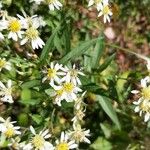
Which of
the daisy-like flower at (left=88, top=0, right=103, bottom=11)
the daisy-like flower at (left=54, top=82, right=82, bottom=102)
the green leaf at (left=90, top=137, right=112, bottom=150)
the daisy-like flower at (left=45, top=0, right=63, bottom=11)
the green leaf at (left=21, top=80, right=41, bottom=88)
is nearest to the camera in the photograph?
the green leaf at (left=21, top=80, right=41, bottom=88)

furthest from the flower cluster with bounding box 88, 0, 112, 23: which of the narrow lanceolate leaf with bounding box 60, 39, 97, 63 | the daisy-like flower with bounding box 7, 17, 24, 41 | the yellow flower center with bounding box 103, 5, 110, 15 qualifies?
the daisy-like flower with bounding box 7, 17, 24, 41

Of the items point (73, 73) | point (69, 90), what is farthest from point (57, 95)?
point (73, 73)

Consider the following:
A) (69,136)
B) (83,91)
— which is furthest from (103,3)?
(69,136)

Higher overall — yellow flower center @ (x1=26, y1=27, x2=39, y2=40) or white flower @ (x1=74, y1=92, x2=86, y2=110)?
yellow flower center @ (x1=26, y1=27, x2=39, y2=40)

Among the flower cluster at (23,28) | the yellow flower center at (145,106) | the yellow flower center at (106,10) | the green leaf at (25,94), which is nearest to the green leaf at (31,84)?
the flower cluster at (23,28)

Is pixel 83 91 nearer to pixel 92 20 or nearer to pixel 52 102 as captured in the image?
pixel 52 102

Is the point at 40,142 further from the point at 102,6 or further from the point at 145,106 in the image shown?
the point at 102,6

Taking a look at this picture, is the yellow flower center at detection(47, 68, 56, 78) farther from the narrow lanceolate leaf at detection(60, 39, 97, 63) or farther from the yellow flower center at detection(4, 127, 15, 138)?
the yellow flower center at detection(4, 127, 15, 138)

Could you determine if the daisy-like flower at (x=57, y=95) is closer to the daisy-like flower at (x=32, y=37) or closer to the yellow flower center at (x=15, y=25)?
the daisy-like flower at (x=32, y=37)
